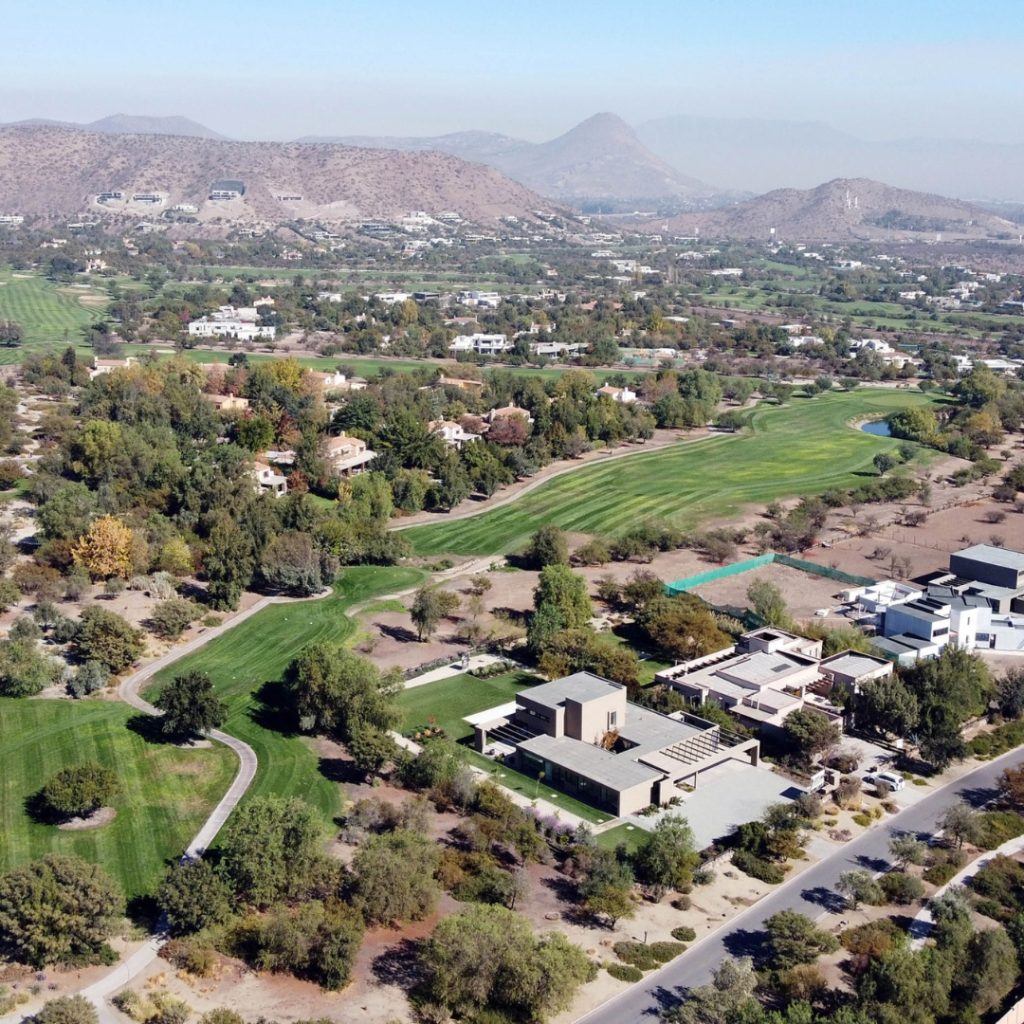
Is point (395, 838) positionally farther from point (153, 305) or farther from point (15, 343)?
point (153, 305)

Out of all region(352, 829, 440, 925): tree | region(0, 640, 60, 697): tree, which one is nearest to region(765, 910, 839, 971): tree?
region(352, 829, 440, 925): tree

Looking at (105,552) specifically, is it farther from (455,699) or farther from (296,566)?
(455,699)

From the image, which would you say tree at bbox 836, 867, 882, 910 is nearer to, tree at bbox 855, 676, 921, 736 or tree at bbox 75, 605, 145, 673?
tree at bbox 855, 676, 921, 736

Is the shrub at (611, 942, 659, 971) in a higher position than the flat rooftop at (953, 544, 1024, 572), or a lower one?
lower

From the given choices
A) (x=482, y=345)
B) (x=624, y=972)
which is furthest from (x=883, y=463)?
(x=624, y=972)

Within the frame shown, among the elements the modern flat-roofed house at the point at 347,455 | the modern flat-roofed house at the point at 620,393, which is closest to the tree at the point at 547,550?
the modern flat-roofed house at the point at 347,455

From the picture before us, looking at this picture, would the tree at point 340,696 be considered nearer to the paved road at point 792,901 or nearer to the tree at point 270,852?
the tree at point 270,852
